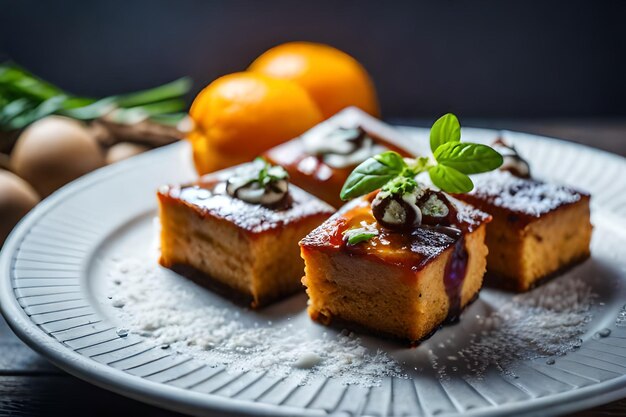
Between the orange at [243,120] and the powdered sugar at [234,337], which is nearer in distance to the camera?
the powdered sugar at [234,337]

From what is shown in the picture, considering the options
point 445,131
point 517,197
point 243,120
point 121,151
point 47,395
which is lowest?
point 47,395

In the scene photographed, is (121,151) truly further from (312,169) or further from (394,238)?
(394,238)

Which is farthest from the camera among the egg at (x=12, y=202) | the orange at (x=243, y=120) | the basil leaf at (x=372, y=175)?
the orange at (x=243, y=120)

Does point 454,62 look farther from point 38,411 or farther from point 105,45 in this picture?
point 38,411

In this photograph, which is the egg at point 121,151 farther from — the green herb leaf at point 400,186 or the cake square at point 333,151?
the green herb leaf at point 400,186

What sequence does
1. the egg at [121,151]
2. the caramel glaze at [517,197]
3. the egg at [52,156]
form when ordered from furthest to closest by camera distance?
the egg at [121,151]
the egg at [52,156]
the caramel glaze at [517,197]

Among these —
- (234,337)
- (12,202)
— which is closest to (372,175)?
(234,337)

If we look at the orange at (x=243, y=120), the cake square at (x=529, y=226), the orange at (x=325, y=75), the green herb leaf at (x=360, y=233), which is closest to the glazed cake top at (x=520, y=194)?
the cake square at (x=529, y=226)
